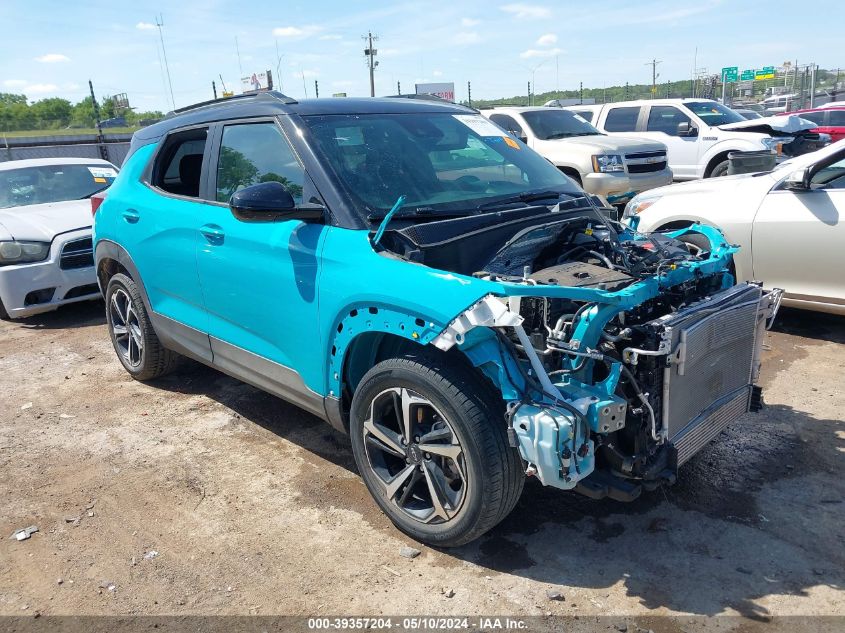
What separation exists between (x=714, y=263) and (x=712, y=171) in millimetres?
10590

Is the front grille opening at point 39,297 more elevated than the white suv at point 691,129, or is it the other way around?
the white suv at point 691,129

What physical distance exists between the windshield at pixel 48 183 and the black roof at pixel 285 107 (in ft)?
14.7

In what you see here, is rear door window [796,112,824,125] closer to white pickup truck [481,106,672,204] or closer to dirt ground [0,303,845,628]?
white pickup truck [481,106,672,204]

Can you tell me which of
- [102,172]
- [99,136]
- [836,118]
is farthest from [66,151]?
[836,118]

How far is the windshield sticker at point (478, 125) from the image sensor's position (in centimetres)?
436

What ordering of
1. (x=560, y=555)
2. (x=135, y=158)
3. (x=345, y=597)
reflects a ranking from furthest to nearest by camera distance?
(x=135, y=158) < (x=560, y=555) < (x=345, y=597)

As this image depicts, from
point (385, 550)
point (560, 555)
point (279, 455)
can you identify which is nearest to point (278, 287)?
point (279, 455)

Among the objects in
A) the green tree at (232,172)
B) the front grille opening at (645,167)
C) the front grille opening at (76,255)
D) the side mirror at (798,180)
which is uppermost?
the green tree at (232,172)

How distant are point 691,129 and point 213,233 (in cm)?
1144

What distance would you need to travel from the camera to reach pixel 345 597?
2.93 m

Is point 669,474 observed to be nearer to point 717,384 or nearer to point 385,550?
point 717,384

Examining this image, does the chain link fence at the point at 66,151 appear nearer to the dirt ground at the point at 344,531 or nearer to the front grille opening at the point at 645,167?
the front grille opening at the point at 645,167

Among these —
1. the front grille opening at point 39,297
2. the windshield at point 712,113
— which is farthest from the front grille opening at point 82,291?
the windshield at point 712,113

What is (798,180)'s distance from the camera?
216 inches
